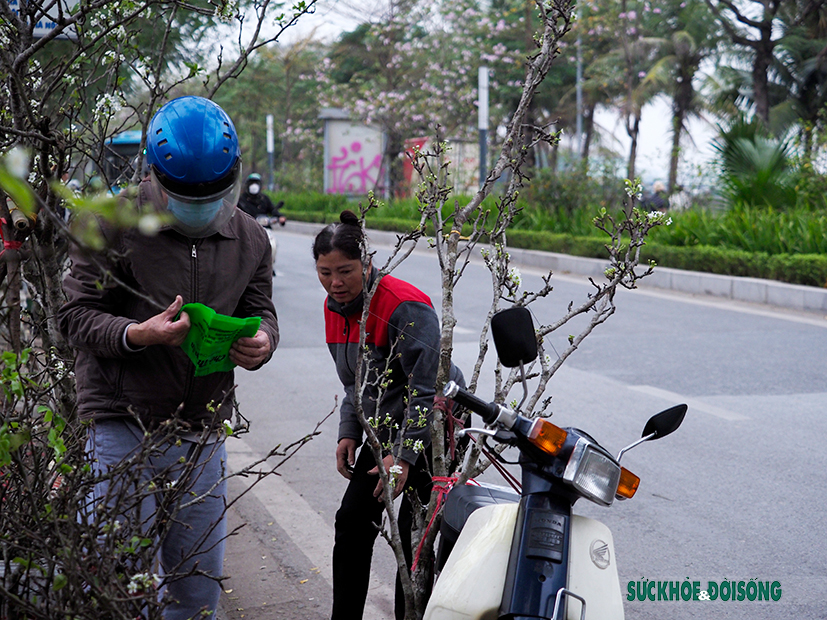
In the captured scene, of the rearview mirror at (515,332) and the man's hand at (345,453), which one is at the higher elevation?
the rearview mirror at (515,332)

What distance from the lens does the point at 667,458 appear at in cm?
586

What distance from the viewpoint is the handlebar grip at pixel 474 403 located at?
6.63 ft

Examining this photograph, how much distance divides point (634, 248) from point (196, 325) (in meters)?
1.26

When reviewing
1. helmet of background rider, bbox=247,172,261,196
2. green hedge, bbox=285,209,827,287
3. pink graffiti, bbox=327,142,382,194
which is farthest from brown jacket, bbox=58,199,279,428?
pink graffiti, bbox=327,142,382,194

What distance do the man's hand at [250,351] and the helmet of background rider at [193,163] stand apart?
302mm

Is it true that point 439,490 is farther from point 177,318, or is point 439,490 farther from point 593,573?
point 177,318

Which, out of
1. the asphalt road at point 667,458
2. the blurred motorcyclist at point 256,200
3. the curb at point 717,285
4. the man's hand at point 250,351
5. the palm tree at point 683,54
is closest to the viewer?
the man's hand at point 250,351

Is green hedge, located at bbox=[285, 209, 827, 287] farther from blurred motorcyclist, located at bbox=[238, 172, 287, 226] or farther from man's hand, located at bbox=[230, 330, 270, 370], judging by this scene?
man's hand, located at bbox=[230, 330, 270, 370]

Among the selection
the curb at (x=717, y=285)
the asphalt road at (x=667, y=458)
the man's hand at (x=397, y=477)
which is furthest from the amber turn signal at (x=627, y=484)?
the curb at (x=717, y=285)

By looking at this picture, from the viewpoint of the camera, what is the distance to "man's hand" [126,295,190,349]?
7.23ft

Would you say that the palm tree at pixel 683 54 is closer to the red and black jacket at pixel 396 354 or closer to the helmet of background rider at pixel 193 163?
the red and black jacket at pixel 396 354

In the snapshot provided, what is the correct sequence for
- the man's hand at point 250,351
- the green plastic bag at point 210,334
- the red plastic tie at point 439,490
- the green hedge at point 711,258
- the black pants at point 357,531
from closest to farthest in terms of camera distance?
1. the green plastic bag at point 210,334
2. the man's hand at point 250,351
3. the red plastic tie at point 439,490
4. the black pants at point 357,531
5. the green hedge at point 711,258

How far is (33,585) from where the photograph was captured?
221cm

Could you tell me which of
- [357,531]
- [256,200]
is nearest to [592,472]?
[357,531]
